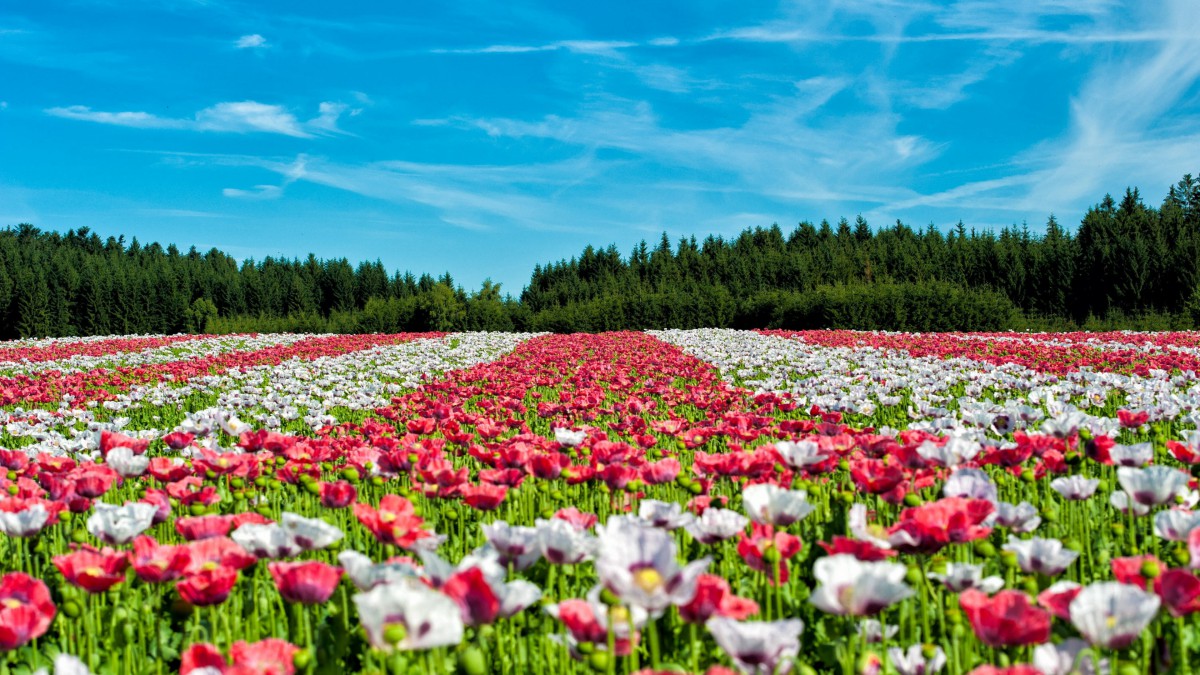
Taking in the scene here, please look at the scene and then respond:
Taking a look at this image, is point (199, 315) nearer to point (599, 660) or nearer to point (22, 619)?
point (22, 619)

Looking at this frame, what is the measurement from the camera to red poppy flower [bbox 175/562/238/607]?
164cm

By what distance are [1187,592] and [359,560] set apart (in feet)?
5.08

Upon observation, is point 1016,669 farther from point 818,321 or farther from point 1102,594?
point 818,321

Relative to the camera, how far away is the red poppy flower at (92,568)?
1.73 metres

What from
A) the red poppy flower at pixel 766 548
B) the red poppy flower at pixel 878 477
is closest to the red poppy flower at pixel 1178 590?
the red poppy flower at pixel 766 548

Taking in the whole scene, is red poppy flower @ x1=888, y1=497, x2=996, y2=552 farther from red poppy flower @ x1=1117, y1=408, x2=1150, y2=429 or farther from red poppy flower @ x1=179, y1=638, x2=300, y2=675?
red poppy flower @ x1=1117, y1=408, x2=1150, y2=429

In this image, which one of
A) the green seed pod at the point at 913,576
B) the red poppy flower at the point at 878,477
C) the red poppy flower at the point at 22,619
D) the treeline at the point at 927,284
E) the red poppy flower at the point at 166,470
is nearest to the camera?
the red poppy flower at the point at 22,619

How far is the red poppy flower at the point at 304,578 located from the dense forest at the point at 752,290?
28741mm

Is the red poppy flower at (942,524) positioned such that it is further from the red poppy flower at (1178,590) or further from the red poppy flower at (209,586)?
the red poppy flower at (209,586)

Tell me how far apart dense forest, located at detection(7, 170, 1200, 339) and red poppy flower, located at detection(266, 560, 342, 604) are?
2874 centimetres

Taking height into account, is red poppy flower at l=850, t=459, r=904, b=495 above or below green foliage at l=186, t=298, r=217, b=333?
below

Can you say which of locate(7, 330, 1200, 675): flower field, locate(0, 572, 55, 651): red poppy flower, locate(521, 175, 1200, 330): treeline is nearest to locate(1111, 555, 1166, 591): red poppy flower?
locate(7, 330, 1200, 675): flower field

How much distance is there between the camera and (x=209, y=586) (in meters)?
1.65

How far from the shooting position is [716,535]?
2035 mm
